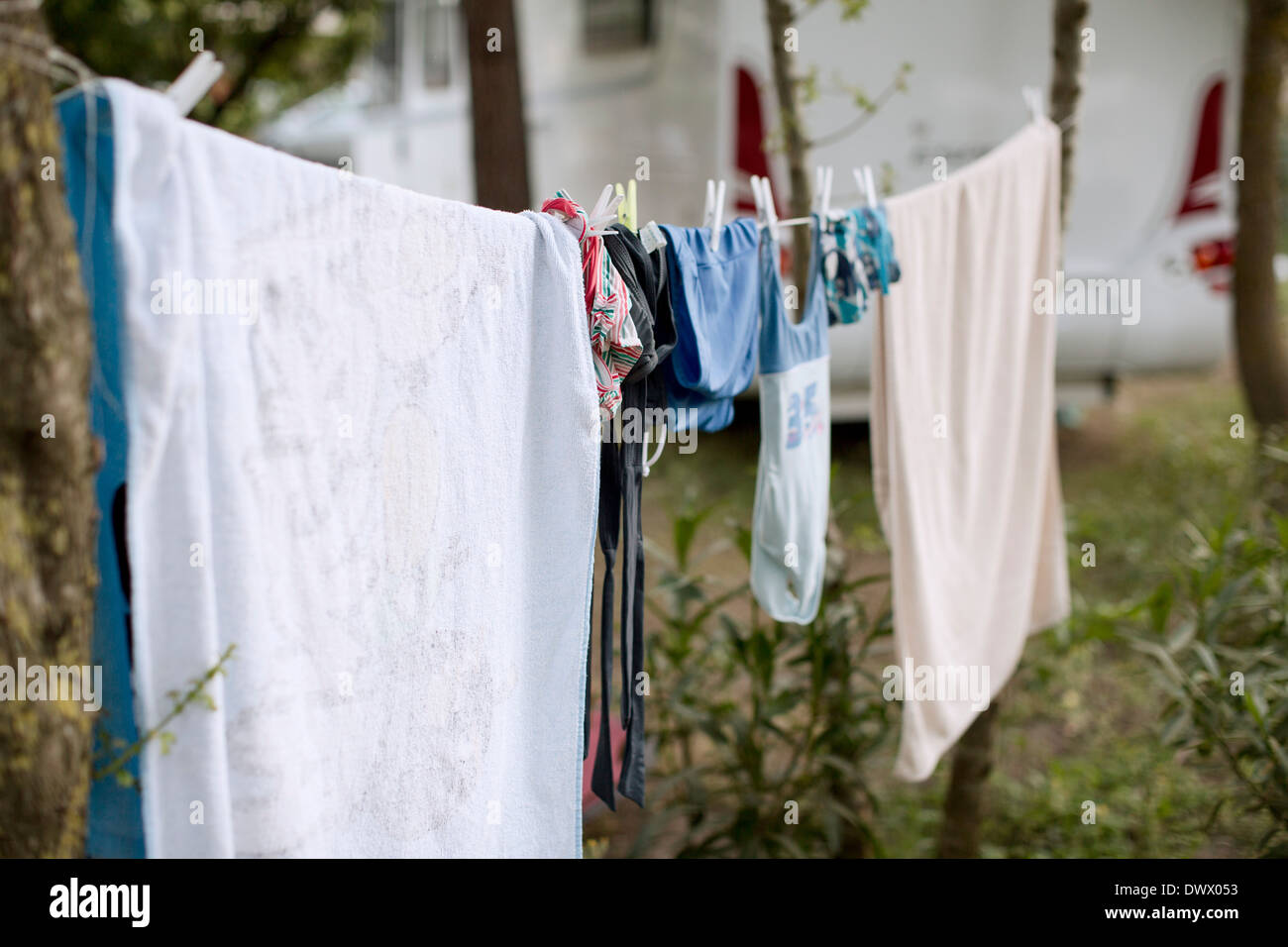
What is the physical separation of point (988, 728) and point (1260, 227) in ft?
8.54

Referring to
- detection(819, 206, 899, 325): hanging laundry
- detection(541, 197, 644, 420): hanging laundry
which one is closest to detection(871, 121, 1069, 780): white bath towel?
detection(819, 206, 899, 325): hanging laundry

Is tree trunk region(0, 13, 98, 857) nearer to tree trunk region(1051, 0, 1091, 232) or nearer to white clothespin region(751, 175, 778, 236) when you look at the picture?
white clothespin region(751, 175, 778, 236)

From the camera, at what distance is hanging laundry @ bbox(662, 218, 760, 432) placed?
178cm

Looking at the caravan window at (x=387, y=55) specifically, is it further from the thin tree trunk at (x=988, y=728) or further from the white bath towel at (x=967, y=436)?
the white bath towel at (x=967, y=436)

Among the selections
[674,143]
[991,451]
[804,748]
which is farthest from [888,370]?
[674,143]

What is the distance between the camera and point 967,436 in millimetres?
2545

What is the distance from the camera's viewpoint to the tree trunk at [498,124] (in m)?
2.82

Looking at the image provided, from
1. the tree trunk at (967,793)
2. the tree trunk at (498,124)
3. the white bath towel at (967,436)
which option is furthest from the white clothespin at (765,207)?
the tree trunk at (967,793)

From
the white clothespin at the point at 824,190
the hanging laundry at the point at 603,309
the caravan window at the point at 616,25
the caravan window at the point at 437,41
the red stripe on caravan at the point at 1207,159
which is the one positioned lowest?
the hanging laundry at the point at 603,309

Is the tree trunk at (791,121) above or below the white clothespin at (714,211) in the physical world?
above

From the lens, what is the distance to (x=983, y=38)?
4746 millimetres

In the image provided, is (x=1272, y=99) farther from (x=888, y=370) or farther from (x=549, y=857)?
(x=549, y=857)

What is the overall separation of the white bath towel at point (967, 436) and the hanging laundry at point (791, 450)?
198 mm
